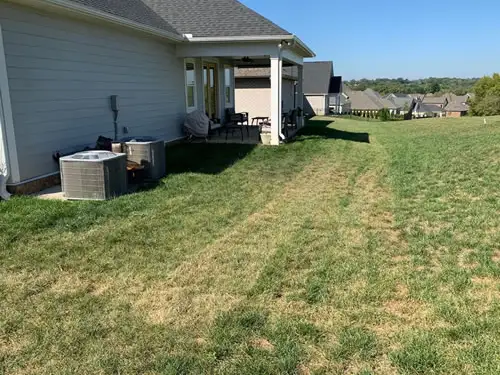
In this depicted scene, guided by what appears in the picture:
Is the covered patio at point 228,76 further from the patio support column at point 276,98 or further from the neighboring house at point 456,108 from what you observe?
the neighboring house at point 456,108

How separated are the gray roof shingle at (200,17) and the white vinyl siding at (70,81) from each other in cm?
54

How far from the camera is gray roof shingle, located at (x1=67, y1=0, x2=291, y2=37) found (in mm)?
10062

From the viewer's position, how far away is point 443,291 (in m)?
3.45

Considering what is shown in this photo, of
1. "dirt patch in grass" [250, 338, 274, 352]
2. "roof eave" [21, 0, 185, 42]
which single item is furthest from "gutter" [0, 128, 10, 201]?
"dirt patch in grass" [250, 338, 274, 352]

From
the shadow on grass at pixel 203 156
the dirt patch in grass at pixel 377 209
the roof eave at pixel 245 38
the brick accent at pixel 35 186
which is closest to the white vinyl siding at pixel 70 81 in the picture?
the brick accent at pixel 35 186

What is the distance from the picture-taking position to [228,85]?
55.8 ft

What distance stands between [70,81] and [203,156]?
337 cm

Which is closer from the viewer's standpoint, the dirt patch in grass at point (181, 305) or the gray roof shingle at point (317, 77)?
the dirt patch in grass at point (181, 305)

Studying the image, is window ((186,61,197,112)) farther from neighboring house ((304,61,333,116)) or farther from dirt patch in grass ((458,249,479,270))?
neighboring house ((304,61,333,116))

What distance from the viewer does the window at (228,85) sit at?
16.6m

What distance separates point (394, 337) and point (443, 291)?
85cm

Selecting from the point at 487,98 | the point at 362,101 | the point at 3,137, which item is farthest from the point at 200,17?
the point at 362,101

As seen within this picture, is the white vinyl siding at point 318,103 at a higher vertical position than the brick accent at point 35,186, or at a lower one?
higher

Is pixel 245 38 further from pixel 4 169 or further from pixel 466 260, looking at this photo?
pixel 466 260
